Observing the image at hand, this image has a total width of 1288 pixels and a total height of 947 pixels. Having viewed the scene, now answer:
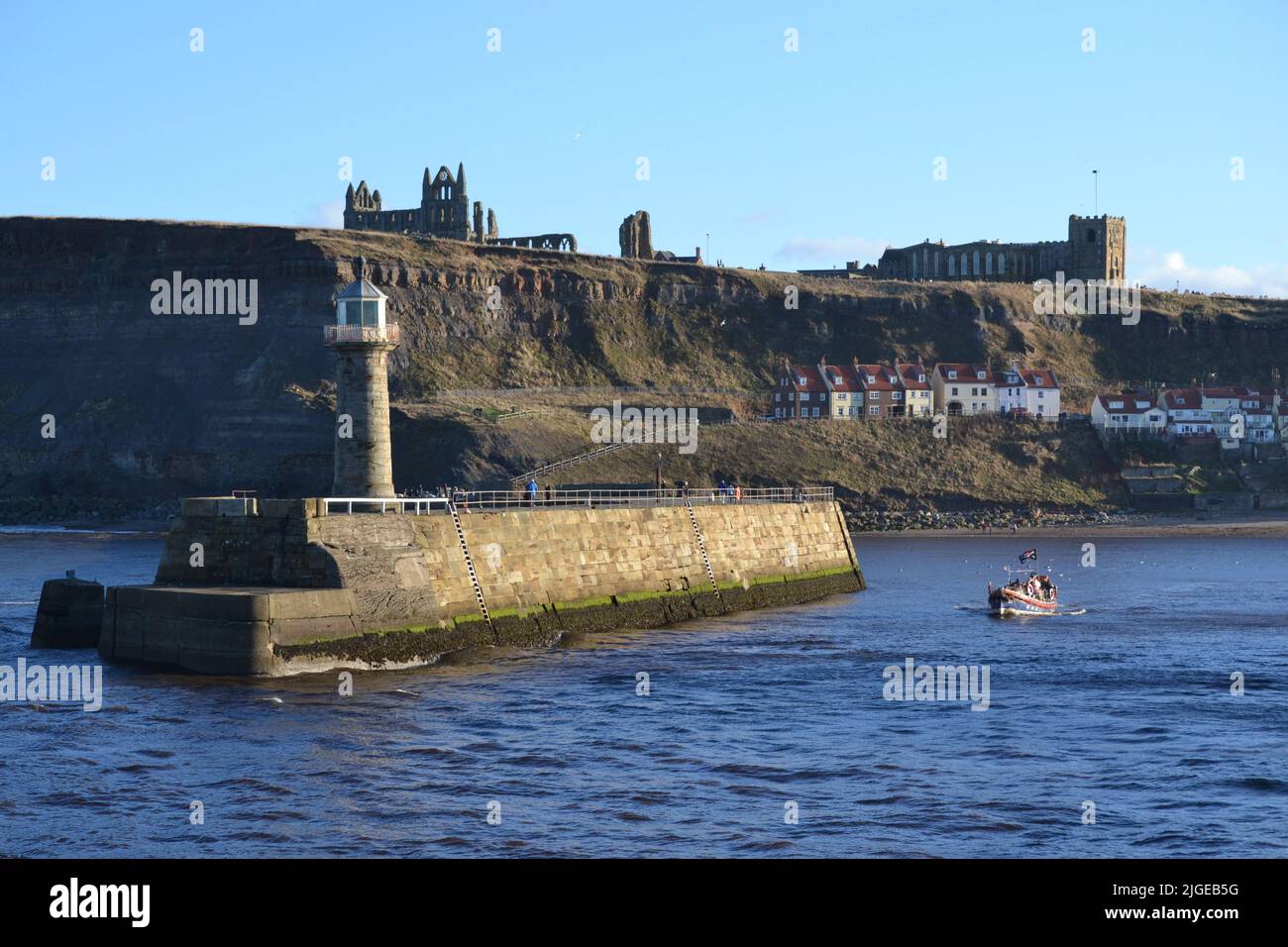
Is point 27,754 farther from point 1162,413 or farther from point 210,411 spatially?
point 1162,413

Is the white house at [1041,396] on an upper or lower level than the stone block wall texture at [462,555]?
upper

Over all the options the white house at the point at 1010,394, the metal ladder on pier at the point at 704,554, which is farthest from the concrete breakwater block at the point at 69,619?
the white house at the point at 1010,394

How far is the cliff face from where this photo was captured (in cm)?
13212

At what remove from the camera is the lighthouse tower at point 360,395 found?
48.3 m

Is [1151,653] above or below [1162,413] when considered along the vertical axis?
below

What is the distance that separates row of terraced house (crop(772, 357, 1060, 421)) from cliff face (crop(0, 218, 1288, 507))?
1045cm

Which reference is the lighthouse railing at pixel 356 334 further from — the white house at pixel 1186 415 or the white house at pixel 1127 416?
the white house at pixel 1186 415

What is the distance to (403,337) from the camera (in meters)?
143

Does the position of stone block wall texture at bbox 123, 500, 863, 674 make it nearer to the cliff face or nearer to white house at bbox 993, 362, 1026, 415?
the cliff face

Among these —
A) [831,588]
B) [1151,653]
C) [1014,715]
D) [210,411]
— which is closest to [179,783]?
[1014,715]

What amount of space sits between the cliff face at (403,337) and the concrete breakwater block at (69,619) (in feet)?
239

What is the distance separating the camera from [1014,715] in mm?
37750

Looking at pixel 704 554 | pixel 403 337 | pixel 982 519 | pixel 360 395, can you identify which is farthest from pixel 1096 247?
pixel 360 395
